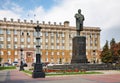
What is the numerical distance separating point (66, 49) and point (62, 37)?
5.55 metres

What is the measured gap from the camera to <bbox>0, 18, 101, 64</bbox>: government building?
107 m

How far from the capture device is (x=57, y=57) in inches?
4636

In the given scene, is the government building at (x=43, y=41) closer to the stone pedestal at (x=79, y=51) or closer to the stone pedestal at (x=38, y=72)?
the stone pedestal at (x=79, y=51)

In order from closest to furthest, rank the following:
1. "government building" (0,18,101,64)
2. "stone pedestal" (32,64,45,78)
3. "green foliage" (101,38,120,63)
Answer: "stone pedestal" (32,64,45,78) < "green foliage" (101,38,120,63) < "government building" (0,18,101,64)

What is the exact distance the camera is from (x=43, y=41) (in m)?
115

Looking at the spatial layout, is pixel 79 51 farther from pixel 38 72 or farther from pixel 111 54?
pixel 111 54

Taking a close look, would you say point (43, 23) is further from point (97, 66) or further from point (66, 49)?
point (97, 66)

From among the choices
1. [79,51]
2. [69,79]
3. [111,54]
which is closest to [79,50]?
[79,51]

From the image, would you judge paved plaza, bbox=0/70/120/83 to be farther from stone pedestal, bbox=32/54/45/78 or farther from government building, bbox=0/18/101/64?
government building, bbox=0/18/101/64

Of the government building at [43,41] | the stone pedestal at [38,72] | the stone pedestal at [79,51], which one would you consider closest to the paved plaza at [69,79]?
the stone pedestal at [38,72]

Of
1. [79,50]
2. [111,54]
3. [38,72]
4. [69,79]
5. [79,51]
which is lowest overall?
[69,79]

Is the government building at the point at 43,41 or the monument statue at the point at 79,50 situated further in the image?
the government building at the point at 43,41

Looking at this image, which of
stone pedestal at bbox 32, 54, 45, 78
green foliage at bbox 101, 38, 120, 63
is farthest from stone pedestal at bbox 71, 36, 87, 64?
green foliage at bbox 101, 38, 120, 63

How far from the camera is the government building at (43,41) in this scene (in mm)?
107375
